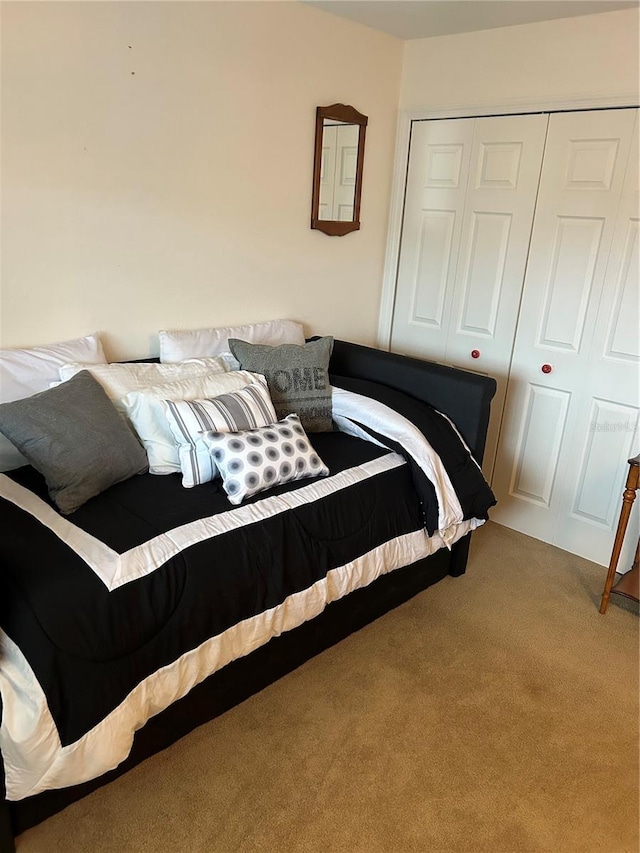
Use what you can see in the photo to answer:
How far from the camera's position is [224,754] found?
1.77 metres

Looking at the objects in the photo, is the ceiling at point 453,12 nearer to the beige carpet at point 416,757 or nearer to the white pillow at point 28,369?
the white pillow at point 28,369

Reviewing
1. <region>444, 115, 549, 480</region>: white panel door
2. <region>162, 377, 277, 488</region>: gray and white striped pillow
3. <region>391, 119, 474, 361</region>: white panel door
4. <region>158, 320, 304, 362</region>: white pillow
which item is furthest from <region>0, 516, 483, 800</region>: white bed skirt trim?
<region>391, 119, 474, 361</region>: white panel door

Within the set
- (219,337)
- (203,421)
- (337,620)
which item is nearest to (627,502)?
(337,620)

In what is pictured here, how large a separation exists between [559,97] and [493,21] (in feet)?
1.45

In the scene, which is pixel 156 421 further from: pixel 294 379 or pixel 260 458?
pixel 294 379

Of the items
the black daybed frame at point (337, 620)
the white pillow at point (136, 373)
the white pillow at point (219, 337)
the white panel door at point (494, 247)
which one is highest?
the white panel door at point (494, 247)

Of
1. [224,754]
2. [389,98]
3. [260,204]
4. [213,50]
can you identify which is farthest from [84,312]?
[389,98]

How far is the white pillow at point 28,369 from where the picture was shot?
6.66 ft

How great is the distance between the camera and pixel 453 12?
104 inches

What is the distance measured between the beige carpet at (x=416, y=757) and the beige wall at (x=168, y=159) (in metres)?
1.48

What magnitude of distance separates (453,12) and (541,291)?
48.5 inches

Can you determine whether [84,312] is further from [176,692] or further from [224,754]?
[224,754]

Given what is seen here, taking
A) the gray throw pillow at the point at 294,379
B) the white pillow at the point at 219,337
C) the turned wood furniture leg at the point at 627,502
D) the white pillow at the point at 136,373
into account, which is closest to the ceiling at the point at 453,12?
the white pillow at the point at 219,337

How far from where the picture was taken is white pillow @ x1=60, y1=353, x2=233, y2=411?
85.4 inches
